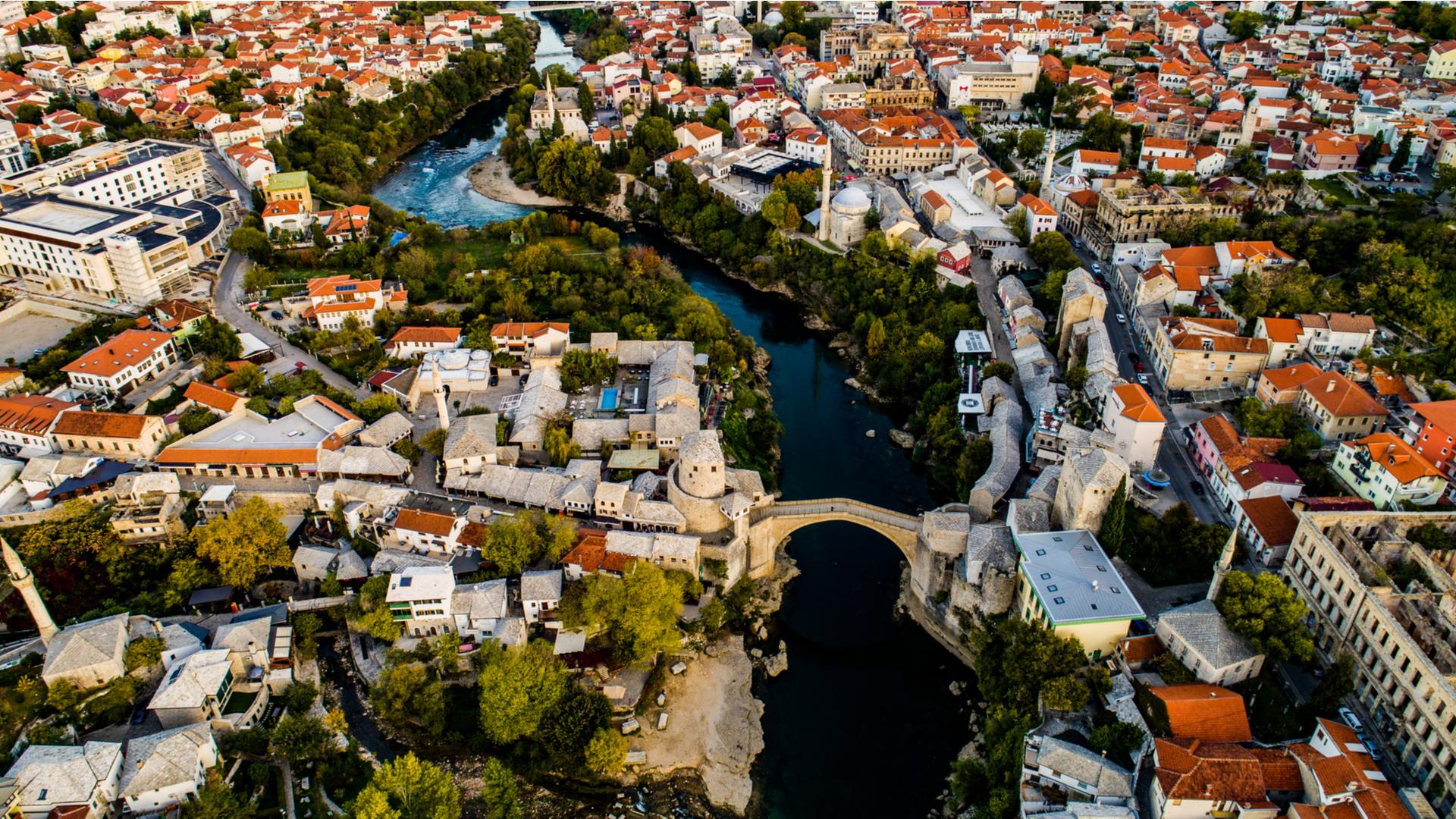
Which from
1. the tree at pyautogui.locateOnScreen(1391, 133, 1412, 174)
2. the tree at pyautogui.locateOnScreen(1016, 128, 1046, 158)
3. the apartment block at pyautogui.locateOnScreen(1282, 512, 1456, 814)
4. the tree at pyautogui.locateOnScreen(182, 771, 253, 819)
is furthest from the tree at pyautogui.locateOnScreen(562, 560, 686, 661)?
the tree at pyautogui.locateOnScreen(1391, 133, 1412, 174)

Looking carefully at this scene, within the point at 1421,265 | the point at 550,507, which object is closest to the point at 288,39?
the point at 550,507

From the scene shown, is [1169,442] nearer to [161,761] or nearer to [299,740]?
[299,740]

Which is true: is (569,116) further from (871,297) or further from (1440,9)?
(1440,9)

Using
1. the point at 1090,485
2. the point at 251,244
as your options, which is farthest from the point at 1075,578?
the point at 251,244

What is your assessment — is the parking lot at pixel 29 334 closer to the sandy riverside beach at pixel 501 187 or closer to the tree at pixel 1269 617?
the sandy riverside beach at pixel 501 187

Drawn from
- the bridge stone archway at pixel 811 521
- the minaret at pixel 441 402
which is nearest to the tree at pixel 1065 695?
the bridge stone archway at pixel 811 521

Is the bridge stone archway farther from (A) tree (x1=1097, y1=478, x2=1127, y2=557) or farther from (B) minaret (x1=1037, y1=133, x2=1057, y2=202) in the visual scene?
(B) minaret (x1=1037, y1=133, x2=1057, y2=202)

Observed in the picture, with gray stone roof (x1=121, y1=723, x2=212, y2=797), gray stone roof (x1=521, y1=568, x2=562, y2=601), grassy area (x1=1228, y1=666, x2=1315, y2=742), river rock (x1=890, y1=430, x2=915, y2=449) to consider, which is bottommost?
river rock (x1=890, y1=430, x2=915, y2=449)
